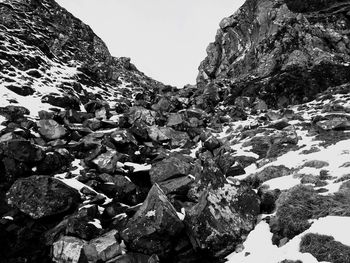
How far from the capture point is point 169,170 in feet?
77.5

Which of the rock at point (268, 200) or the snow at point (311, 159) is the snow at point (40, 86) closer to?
the snow at point (311, 159)

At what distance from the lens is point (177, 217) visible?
16.1 meters

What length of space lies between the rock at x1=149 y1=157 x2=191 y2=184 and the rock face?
27.1m

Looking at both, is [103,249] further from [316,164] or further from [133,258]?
[316,164]

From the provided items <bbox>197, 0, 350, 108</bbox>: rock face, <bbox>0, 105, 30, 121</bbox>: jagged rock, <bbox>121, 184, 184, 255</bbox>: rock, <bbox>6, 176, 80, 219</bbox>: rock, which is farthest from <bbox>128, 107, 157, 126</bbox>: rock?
<bbox>121, 184, 184, 255</bbox>: rock

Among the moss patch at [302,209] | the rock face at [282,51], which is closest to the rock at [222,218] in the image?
the moss patch at [302,209]

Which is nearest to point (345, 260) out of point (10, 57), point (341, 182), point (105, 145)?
point (341, 182)

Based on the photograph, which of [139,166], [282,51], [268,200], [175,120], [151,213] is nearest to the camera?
[151,213]

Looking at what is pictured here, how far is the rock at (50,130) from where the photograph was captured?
31.7 metres

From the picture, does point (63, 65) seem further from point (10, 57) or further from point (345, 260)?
point (345, 260)

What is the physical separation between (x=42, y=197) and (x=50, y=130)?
13256 mm

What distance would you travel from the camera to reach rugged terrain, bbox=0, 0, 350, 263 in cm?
1476

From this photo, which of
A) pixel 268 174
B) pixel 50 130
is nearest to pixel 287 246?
pixel 268 174

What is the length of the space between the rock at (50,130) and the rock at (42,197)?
10913 millimetres
